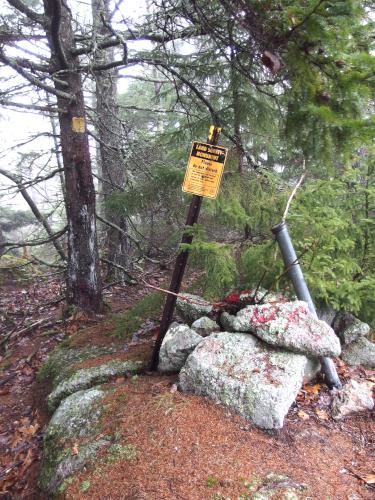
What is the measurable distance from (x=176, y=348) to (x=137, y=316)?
1.60 metres

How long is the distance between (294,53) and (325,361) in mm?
2608

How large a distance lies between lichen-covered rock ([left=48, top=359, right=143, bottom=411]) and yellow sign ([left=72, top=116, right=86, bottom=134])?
137 inches

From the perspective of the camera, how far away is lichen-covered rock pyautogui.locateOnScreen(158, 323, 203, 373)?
3453 mm

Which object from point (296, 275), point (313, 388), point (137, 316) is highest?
point (296, 275)

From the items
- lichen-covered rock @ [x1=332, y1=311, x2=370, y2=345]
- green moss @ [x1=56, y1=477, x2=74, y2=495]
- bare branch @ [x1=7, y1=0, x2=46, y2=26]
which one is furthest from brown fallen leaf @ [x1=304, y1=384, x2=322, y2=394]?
bare branch @ [x1=7, y1=0, x2=46, y2=26]

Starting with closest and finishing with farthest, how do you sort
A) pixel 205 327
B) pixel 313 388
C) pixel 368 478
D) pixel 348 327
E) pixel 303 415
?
pixel 368 478
pixel 303 415
pixel 313 388
pixel 205 327
pixel 348 327

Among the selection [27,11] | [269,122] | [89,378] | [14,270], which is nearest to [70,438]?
[89,378]

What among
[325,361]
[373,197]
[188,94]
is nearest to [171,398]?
[325,361]

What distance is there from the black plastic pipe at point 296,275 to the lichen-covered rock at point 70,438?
2088 mm

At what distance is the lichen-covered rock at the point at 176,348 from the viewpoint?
345 cm

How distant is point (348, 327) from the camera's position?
4.00 metres

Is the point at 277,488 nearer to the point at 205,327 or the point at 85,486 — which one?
the point at 85,486

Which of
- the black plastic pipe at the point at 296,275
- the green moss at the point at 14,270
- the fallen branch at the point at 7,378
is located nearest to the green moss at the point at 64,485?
the black plastic pipe at the point at 296,275

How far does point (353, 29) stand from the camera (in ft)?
6.84
